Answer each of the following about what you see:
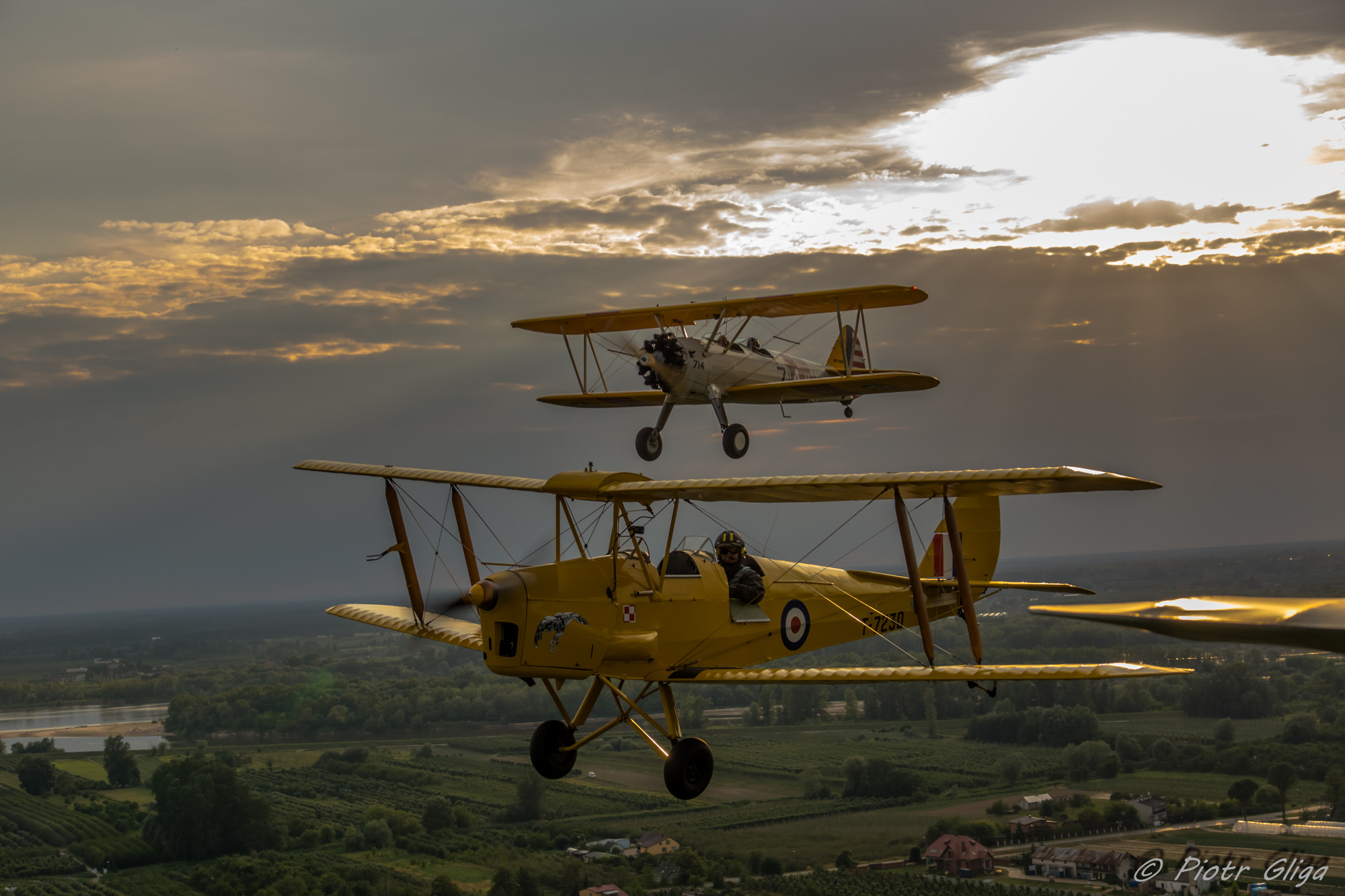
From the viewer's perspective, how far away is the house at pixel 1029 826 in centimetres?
6212

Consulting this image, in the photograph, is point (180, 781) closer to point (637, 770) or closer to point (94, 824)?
point (94, 824)

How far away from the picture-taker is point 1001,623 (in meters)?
80.4

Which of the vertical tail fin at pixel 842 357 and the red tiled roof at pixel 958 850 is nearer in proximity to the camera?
the vertical tail fin at pixel 842 357

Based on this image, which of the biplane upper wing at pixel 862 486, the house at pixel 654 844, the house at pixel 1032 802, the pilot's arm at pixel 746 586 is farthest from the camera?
the house at pixel 1032 802

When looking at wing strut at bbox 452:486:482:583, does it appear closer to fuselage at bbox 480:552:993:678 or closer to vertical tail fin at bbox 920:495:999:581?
fuselage at bbox 480:552:993:678

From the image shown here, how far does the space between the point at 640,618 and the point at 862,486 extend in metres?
2.89

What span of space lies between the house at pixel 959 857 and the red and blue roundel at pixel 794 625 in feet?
158

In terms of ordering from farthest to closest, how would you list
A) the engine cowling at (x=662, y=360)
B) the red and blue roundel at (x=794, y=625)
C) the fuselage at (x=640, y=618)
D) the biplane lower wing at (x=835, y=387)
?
the engine cowling at (x=662, y=360)
the biplane lower wing at (x=835, y=387)
the red and blue roundel at (x=794, y=625)
the fuselage at (x=640, y=618)

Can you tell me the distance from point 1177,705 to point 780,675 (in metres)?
81.8

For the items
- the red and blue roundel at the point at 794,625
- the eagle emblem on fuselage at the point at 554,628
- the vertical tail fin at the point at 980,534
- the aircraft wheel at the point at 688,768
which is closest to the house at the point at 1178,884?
the vertical tail fin at the point at 980,534

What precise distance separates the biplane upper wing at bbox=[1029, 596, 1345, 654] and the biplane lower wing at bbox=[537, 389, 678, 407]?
56.6ft

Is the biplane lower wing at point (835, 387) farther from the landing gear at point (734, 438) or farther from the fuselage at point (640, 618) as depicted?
the fuselage at point (640, 618)

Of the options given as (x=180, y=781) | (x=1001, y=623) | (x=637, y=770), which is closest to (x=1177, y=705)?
(x=1001, y=623)

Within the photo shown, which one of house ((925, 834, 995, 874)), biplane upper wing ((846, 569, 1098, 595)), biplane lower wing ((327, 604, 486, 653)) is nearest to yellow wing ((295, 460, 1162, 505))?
biplane lower wing ((327, 604, 486, 653))
